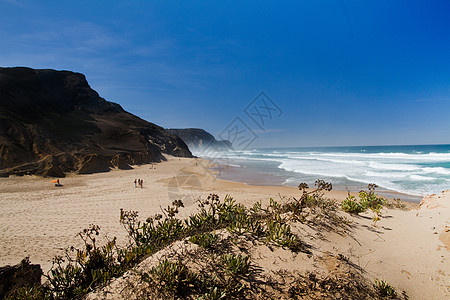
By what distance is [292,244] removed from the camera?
338 centimetres

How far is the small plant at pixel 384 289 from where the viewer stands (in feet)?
8.84

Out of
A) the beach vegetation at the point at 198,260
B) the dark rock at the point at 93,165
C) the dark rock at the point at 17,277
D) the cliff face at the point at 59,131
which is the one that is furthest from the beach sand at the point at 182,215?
the cliff face at the point at 59,131

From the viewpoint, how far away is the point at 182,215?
30.7 feet

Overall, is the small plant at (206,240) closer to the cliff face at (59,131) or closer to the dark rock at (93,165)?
the cliff face at (59,131)

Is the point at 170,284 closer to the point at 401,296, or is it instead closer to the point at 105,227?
the point at 401,296

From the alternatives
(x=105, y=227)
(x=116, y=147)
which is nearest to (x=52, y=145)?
(x=116, y=147)

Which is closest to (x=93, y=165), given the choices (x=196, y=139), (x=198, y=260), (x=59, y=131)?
(x=59, y=131)

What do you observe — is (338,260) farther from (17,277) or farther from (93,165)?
(93,165)

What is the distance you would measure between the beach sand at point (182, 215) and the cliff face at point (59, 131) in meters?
8.29

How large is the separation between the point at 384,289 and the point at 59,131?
37312 millimetres

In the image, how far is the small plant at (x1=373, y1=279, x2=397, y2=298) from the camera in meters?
2.69

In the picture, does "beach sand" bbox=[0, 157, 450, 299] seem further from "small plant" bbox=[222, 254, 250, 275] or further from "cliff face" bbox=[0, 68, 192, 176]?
"cliff face" bbox=[0, 68, 192, 176]

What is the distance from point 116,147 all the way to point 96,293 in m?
35.6

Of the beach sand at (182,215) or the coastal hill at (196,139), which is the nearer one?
the beach sand at (182,215)
